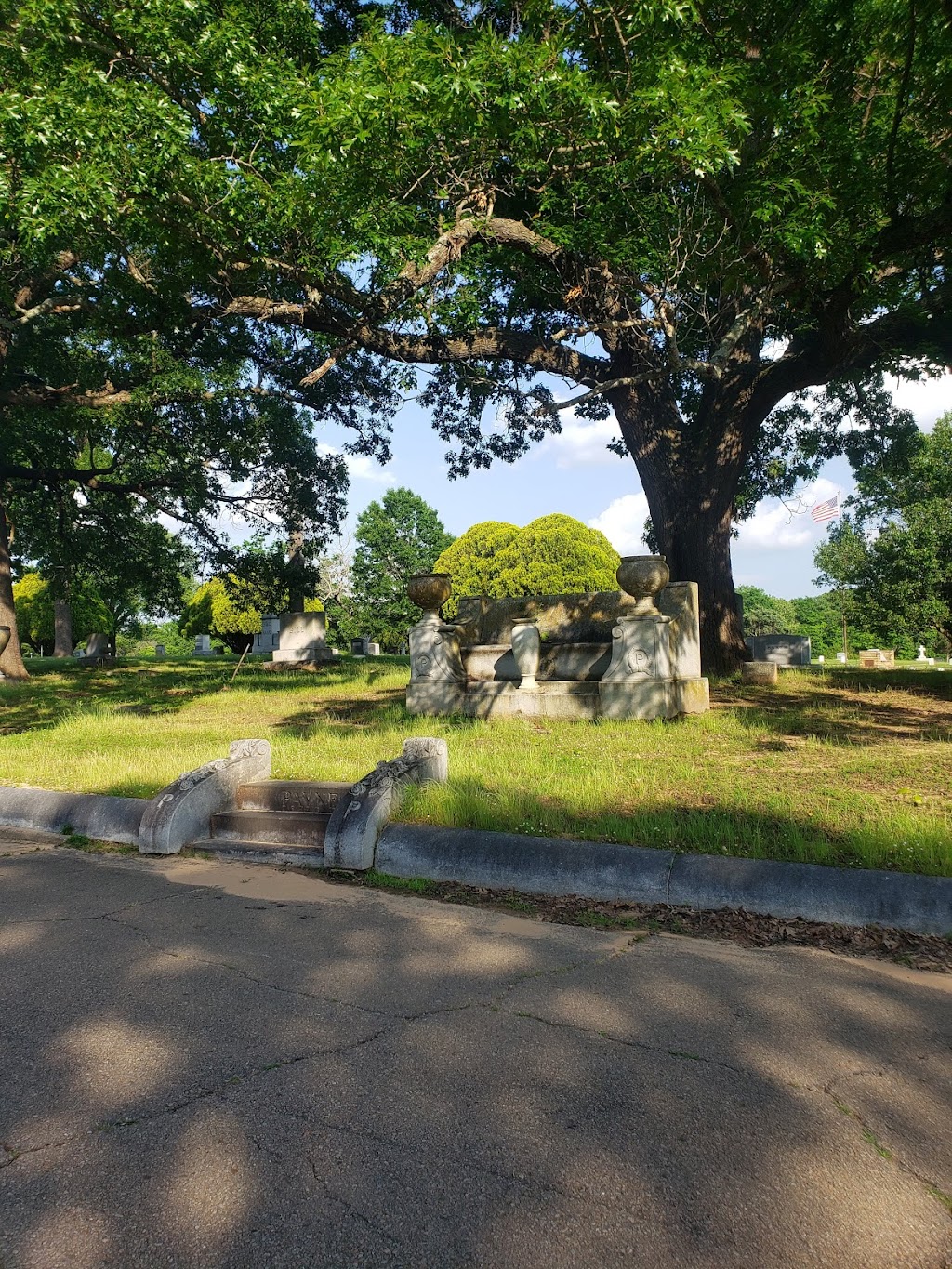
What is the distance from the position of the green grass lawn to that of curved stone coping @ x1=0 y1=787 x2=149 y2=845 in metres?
0.48

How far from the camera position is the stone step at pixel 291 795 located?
6.25 meters

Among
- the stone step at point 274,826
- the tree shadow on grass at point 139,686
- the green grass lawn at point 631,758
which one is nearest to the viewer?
the green grass lawn at point 631,758

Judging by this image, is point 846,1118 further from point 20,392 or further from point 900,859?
point 20,392

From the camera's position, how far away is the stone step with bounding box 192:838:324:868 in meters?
5.57

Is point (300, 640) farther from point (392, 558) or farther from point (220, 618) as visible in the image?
point (392, 558)

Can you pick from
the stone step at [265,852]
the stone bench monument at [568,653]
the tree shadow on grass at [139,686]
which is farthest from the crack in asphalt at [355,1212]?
the tree shadow on grass at [139,686]

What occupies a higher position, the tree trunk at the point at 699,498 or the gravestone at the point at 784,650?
the tree trunk at the point at 699,498

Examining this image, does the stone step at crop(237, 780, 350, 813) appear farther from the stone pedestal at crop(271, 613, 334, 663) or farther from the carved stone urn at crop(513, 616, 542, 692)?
the stone pedestal at crop(271, 613, 334, 663)

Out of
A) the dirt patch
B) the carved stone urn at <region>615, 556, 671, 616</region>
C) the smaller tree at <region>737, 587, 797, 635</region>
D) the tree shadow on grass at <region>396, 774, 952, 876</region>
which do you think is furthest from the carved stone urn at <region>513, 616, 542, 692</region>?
the smaller tree at <region>737, 587, 797, 635</region>

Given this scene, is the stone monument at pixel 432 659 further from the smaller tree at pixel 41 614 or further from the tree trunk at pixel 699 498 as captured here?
the smaller tree at pixel 41 614

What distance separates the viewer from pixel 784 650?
2277 cm

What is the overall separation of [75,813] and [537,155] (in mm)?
8351

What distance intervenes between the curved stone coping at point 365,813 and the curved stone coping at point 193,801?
1.18m

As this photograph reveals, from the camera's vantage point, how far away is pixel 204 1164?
221cm
